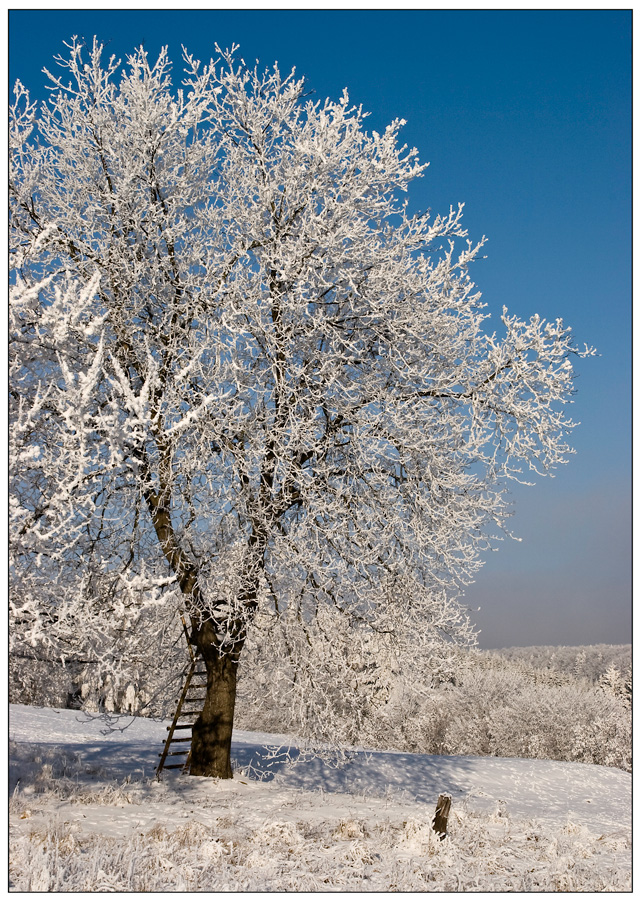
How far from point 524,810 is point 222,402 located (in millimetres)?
9791

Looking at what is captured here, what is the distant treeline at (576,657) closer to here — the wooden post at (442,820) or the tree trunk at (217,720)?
the tree trunk at (217,720)

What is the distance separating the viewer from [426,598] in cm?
997

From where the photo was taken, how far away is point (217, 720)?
1015 centimetres

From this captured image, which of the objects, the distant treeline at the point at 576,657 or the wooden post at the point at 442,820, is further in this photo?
the distant treeline at the point at 576,657

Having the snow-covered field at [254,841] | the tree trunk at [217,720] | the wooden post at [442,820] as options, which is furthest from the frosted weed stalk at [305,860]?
the tree trunk at [217,720]

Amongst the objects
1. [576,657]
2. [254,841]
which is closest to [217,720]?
[254,841]

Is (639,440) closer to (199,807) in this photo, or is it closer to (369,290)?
(369,290)

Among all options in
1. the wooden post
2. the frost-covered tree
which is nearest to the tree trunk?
the frost-covered tree

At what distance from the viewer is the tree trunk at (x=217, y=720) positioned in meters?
10.1

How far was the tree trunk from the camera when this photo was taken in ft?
→ 33.3

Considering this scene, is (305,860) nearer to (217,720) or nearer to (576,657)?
(217,720)

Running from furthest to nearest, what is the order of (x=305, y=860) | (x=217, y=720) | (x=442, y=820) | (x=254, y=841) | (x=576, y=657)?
1. (x=576, y=657)
2. (x=217, y=720)
3. (x=442, y=820)
4. (x=254, y=841)
5. (x=305, y=860)

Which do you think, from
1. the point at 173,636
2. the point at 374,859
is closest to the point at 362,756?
the point at 173,636

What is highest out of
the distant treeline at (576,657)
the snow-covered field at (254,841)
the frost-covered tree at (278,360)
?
the frost-covered tree at (278,360)
